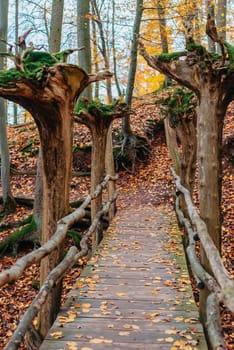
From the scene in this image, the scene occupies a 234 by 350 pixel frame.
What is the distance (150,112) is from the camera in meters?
17.2

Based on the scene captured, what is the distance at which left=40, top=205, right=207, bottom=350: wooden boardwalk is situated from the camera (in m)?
3.37

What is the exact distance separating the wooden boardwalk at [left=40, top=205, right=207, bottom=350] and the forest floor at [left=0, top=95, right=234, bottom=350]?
172 centimetres

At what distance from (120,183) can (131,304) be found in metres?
9.61

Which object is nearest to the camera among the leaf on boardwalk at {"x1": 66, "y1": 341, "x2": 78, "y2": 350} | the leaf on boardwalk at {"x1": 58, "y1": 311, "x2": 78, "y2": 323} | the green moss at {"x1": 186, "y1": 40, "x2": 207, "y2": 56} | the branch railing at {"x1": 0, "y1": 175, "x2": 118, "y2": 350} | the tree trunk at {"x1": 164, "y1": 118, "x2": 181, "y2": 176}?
the branch railing at {"x1": 0, "y1": 175, "x2": 118, "y2": 350}

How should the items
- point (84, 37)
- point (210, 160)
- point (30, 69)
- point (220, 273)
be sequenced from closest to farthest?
point (220, 273) → point (30, 69) → point (210, 160) → point (84, 37)

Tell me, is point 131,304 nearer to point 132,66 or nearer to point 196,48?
point 196,48

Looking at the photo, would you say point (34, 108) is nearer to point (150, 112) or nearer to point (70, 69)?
point (70, 69)

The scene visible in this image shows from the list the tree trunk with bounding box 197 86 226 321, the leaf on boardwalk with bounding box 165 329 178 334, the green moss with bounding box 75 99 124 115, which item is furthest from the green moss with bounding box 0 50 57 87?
the green moss with bounding box 75 99 124 115

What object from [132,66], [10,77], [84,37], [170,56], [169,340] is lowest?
[169,340]

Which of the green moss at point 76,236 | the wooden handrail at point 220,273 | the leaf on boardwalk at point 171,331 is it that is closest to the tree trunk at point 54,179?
the leaf on boardwalk at point 171,331

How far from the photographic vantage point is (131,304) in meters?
4.25

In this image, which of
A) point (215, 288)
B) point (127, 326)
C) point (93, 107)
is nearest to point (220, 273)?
point (215, 288)

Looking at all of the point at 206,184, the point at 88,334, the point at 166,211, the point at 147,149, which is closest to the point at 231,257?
the point at 166,211

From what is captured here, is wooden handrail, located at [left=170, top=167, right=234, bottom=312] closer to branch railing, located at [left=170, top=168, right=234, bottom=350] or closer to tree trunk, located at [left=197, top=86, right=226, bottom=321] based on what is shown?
branch railing, located at [left=170, top=168, right=234, bottom=350]
